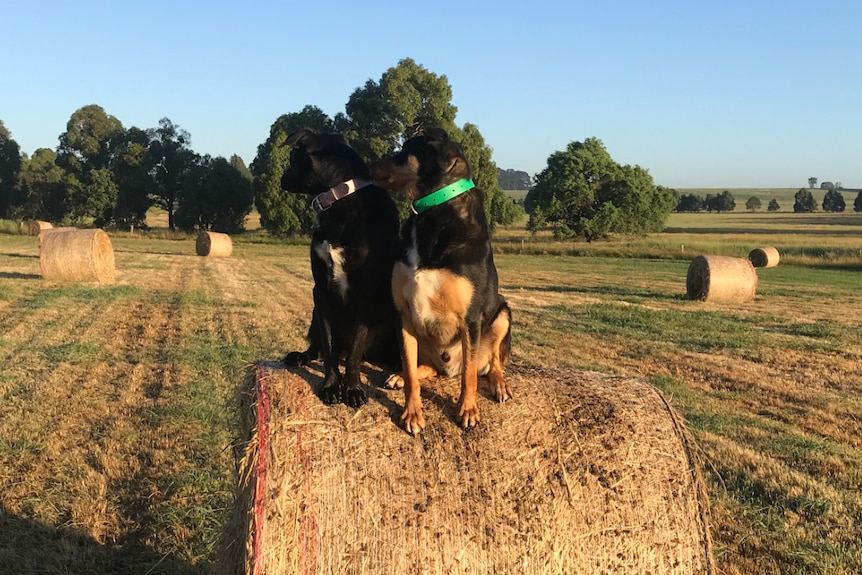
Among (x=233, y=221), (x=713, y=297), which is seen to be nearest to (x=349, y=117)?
(x=233, y=221)

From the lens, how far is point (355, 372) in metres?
3.75

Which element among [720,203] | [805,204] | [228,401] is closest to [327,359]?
[228,401]

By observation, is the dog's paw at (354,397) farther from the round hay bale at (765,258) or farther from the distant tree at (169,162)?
the distant tree at (169,162)

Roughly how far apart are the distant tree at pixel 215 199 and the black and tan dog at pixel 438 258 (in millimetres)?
51837

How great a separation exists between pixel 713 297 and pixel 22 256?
26374mm

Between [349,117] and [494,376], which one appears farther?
[349,117]

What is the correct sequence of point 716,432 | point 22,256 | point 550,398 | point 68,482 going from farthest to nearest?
point 22,256, point 716,432, point 68,482, point 550,398

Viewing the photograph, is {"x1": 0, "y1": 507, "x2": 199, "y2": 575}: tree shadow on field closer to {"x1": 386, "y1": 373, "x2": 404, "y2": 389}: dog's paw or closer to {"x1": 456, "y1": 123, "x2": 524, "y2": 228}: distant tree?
{"x1": 386, "y1": 373, "x2": 404, "y2": 389}: dog's paw

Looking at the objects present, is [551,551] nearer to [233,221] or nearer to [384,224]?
[384,224]

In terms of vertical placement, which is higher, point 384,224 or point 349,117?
point 349,117

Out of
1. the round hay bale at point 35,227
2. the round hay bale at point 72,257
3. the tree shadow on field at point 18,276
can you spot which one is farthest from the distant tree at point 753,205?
the tree shadow on field at point 18,276

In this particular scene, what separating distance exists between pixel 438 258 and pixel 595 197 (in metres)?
54.4

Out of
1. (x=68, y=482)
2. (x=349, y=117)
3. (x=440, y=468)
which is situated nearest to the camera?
(x=440, y=468)

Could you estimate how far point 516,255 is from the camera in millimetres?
42688
